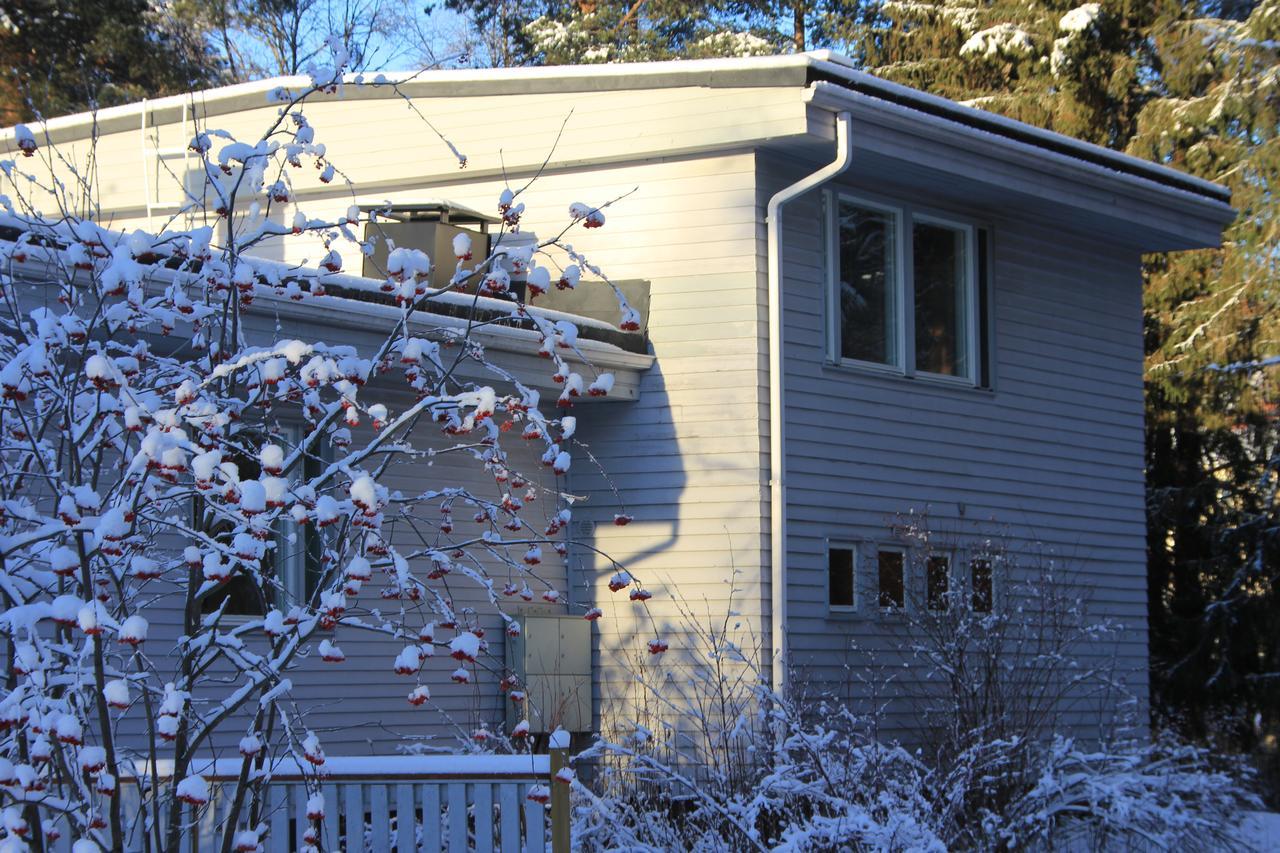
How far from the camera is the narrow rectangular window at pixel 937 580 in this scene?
1032cm

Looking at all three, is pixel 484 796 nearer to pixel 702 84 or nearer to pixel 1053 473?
pixel 702 84

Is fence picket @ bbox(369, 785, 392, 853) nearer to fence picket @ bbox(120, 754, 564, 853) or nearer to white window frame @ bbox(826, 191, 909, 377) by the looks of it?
fence picket @ bbox(120, 754, 564, 853)

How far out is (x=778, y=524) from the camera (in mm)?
10102

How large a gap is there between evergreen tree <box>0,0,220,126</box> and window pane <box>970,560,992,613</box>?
14710 millimetres

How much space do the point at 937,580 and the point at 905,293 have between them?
82.5 inches

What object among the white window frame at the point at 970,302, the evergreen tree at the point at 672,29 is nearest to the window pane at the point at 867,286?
the white window frame at the point at 970,302

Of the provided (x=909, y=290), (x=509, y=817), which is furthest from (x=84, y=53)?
(x=509, y=817)

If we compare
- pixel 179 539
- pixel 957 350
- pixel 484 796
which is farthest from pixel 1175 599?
pixel 484 796

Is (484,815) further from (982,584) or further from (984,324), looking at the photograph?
(984,324)

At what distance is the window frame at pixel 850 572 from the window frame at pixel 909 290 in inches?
48.5

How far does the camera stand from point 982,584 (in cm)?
1111

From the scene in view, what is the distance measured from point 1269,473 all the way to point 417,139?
10671 millimetres

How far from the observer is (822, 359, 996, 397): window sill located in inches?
426

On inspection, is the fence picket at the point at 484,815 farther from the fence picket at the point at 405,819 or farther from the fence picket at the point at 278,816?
the fence picket at the point at 278,816
